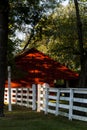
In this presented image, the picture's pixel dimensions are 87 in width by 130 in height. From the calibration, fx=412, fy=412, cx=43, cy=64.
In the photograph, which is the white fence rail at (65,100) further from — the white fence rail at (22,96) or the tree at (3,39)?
the white fence rail at (22,96)

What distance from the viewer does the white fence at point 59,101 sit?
1534 centimetres

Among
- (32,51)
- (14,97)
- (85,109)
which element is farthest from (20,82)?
(85,109)

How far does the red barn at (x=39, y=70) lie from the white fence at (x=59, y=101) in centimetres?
1041

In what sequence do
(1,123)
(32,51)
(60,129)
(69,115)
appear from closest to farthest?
1. (60,129)
2. (1,123)
3. (69,115)
4. (32,51)

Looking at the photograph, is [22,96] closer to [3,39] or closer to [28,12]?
[28,12]

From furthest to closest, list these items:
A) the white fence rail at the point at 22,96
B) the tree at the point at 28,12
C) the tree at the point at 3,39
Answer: the white fence rail at the point at 22,96 < the tree at the point at 28,12 < the tree at the point at 3,39

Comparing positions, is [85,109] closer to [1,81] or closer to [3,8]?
[1,81]

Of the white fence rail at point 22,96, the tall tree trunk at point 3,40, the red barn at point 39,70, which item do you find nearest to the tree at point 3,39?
the tall tree trunk at point 3,40

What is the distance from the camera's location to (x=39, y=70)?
41531mm

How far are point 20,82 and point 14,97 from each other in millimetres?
11937

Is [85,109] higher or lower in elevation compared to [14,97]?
higher

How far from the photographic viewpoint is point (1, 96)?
16.8m

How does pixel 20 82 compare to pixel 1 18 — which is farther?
pixel 20 82

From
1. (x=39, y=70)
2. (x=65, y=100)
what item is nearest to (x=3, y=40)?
(x=65, y=100)
